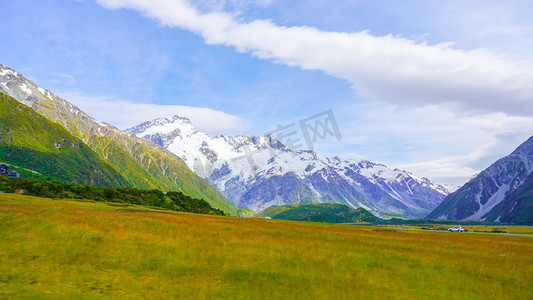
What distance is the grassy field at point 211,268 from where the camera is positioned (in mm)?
21156

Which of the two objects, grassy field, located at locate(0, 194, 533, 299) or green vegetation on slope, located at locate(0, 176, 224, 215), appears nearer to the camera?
grassy field, located at locate(0, 194, 533, 299)

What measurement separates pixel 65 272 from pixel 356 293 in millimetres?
21387

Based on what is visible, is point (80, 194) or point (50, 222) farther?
point (80, 194)

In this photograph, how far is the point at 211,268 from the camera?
84.0 feet

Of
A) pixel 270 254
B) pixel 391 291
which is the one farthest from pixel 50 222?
pixel 391 291

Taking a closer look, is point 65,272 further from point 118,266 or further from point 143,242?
point 143,242

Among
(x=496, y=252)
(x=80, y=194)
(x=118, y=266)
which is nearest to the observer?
(x=118, y=266)

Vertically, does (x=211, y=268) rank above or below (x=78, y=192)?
below

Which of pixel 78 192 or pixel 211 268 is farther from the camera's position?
pixel 78 192

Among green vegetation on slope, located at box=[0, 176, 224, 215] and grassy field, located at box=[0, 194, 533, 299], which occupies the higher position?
green vegetation on slope, located at box=[0, 176, 224, 215]

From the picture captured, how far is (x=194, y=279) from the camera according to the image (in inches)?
912

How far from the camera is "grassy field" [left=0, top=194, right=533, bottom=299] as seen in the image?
2116 cm

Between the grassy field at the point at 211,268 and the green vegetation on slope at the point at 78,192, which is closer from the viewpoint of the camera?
the grassy field at the point at 211,268

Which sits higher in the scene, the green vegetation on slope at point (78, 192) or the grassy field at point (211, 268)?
the green vegetation on slope at point (78, 192)
